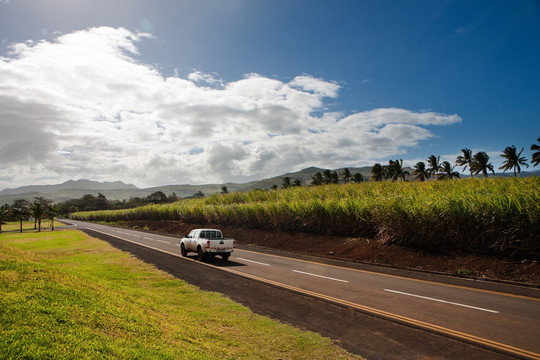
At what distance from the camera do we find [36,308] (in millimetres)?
4086

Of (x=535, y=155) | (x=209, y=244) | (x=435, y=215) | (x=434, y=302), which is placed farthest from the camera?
(x=535, y=155)

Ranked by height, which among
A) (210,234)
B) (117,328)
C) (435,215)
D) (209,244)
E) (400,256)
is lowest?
(400,256)

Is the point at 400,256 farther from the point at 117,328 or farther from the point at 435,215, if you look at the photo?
the point at 117,328

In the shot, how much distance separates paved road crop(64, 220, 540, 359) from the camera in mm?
6352

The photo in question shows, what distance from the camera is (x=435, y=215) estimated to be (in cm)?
1510

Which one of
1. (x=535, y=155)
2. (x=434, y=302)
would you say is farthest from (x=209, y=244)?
(x=535, y=155)

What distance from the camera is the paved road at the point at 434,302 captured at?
635 cm

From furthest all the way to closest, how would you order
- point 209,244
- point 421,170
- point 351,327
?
1. point 421,170
2. point 209,244
3. point 351,327

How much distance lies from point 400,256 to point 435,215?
9.16 ft

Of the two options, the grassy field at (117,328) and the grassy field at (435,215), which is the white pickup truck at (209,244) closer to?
the grassy field at (435,215)

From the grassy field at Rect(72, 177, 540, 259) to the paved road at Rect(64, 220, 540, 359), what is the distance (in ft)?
11.3

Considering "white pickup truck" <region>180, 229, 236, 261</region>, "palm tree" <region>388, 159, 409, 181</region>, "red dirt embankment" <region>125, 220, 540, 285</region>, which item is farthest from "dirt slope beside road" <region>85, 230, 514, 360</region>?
"palm tree" <region>388, 159, 409, 181</region>

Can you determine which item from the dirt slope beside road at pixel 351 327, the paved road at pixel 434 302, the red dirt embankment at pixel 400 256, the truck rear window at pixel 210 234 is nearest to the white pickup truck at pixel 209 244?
the truck rear window at pixel 210 234

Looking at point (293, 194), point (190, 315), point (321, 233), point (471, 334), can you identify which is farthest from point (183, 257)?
point (471, 334)
